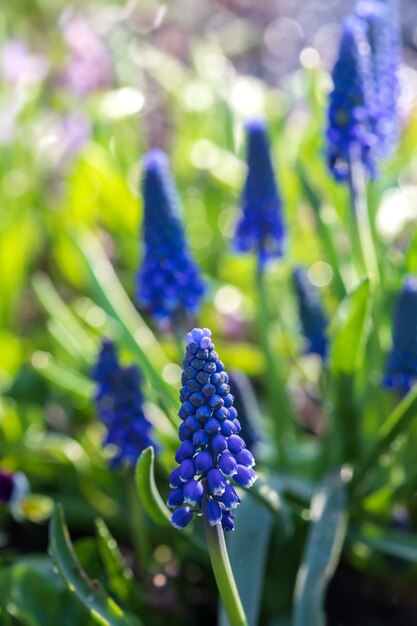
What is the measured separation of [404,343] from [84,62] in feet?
10.2

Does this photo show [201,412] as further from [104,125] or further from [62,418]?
[104,125]

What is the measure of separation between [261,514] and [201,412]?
845mm

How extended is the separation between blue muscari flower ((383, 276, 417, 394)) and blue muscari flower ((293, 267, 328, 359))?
0.99 feet

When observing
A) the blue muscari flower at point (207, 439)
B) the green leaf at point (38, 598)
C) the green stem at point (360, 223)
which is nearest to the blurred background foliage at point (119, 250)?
the green leaf at point (38, 598)

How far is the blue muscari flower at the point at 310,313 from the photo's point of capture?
2.52 m

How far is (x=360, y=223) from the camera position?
8.23ft

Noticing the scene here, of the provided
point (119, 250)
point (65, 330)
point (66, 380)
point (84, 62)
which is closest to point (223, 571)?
point (66, 380)

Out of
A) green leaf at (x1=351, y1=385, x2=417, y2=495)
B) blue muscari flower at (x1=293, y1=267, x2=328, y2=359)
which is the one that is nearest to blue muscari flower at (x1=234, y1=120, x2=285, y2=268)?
blue muscari flower at (x1=293, y1=267, x2=328, y2=359)

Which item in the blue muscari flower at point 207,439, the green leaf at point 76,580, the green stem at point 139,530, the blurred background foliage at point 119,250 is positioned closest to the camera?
the blue muscari flower at point 207,439

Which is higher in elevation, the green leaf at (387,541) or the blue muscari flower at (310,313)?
the blue muscari flower at (310,313)

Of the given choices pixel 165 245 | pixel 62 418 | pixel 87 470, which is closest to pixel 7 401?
pixel 62 418

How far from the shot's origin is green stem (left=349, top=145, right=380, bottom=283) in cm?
239

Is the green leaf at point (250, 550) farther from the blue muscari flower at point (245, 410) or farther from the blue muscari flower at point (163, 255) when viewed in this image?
the blue muscari flower at point (163, 255)

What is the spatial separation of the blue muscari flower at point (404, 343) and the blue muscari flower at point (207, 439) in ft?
2.38
